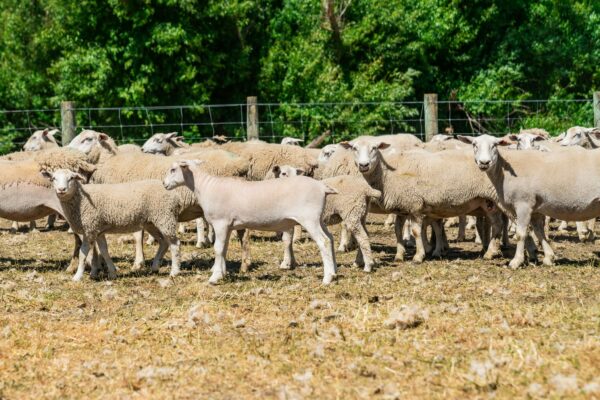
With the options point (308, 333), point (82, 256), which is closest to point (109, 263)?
point (82, 256)

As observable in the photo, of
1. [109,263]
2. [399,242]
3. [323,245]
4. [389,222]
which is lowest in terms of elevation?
[389,222]

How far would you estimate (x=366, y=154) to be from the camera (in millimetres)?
13305

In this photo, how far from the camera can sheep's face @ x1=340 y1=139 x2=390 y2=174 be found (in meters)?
13.2

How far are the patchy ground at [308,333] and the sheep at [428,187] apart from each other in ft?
2.71

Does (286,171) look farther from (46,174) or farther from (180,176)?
(46,174)

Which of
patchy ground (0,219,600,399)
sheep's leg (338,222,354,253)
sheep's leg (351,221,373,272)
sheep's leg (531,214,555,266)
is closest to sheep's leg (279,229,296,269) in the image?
patchy ground (0,219,600,399)

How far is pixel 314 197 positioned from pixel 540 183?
299cm

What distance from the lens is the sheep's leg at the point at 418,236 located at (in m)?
13.2

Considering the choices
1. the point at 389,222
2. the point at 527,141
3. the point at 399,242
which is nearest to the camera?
the point at 399,242

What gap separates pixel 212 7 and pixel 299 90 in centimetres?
313

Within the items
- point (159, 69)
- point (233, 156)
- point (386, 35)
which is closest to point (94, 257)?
point (233, 156)

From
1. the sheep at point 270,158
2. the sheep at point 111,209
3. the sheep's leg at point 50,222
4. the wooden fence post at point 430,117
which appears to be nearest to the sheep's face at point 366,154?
the sheep at point 270,158

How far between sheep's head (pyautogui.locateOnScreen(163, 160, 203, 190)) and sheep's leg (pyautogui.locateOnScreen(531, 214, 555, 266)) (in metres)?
4.44

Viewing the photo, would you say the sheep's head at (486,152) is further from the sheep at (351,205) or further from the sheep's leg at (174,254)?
the sheep's leg at (174,254)
